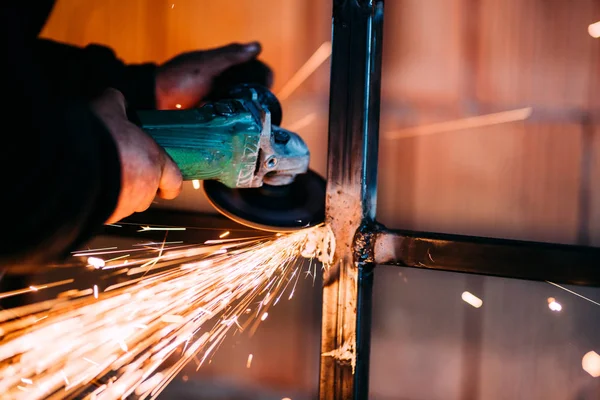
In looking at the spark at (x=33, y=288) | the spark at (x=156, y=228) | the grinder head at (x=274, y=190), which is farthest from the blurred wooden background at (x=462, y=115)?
the spark at (x=33, y=288)

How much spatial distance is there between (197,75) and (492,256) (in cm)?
93

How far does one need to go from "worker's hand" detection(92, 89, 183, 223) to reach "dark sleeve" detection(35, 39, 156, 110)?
498mm

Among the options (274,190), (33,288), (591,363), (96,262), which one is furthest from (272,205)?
(33,288)

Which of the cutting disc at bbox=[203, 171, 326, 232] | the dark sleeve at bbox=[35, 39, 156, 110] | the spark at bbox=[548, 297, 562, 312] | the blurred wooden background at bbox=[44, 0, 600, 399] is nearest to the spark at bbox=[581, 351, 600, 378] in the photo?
the blurred wooden background at bbox=[44, 0, 600, 399]

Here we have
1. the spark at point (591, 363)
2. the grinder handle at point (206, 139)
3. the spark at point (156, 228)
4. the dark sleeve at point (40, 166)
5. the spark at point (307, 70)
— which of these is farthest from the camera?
the spark at point (156, 228)

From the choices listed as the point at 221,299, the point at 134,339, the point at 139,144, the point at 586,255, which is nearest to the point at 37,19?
the point at 139,144

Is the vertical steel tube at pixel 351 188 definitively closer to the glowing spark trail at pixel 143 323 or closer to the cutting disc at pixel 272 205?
the cutting disc at pixel 272 205

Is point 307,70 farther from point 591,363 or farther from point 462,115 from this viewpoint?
point 591,363

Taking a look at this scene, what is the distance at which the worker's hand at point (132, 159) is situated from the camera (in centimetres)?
81

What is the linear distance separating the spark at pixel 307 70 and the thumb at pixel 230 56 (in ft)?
0.44

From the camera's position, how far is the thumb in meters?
1.36

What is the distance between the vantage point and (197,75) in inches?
53.6

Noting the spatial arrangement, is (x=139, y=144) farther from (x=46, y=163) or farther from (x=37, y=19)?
(x=37, y=19)

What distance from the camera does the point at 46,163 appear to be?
653 mm
